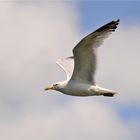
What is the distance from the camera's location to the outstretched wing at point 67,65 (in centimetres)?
2836

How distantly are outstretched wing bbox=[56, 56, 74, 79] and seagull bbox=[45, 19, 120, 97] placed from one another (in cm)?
63

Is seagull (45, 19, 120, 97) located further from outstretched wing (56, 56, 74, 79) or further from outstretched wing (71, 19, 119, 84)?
outstretched wing (56, 56, 74, 79)

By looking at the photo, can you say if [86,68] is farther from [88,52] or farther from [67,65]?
[67,65]

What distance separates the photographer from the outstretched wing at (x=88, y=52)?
1021 inches

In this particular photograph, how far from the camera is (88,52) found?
2633 centimetres

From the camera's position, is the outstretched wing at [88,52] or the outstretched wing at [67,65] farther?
the outstretched wing at [67,65]

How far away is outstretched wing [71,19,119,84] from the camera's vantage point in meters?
25.9

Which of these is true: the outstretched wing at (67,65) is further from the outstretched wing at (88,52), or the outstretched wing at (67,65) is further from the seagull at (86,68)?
the outstretched wing at (88,52)

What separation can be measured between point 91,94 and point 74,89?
51 centimetres

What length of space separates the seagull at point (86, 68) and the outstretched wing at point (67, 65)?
0.63 meters

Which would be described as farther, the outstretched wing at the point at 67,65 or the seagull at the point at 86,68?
the outstretched wing at the point at 67,65

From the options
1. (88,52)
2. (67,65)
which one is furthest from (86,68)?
(67,65)

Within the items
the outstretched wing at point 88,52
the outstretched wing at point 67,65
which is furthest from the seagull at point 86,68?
the outstretched wing at point 67,65

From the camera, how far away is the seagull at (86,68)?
85.1 feet
